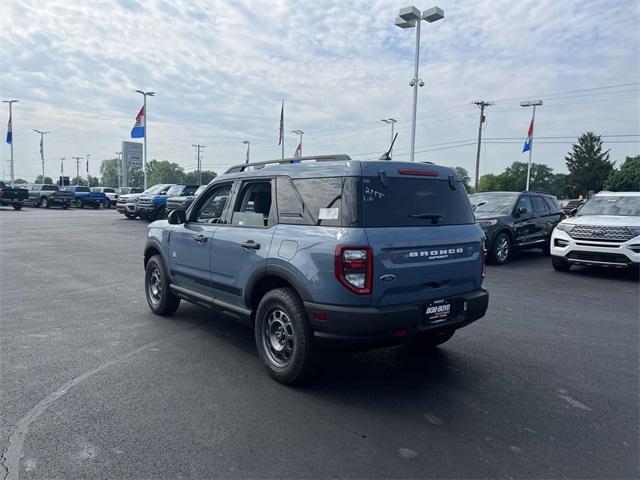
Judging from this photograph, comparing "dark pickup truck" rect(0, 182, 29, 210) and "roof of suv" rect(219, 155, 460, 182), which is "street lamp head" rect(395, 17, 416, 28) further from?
"dark pickup truck" rect(0, 182, 29, 210)

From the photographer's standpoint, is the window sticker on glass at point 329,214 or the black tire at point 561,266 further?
the black tire at point 561,266

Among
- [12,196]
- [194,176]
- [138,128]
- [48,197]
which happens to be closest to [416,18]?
[138,128]

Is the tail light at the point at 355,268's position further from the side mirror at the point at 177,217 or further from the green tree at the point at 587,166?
the green tree at the point at 587,166

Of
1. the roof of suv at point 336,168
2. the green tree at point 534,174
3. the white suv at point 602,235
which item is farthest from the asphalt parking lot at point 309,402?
the green tree at point 534,174

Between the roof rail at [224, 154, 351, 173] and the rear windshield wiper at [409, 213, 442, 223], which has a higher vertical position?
the roof rail at [224, 154, 351, 173]

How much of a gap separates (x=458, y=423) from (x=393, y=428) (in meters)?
0.51

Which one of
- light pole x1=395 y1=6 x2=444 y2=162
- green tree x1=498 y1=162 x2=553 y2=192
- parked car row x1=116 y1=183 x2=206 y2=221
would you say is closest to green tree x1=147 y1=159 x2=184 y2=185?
green tree x1=498 y1=162 x2=553 y2=192

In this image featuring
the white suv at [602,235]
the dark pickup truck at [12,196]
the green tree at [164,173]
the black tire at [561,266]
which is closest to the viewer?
the white suv at [602,235]

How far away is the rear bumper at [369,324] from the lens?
11.8 feet

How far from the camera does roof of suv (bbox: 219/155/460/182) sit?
12.9ft

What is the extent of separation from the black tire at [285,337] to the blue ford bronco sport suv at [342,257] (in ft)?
0.03

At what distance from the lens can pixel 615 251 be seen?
9344 mm

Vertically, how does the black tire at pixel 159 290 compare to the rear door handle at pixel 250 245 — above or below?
below

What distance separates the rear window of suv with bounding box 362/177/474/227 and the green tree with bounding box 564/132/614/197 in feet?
266
